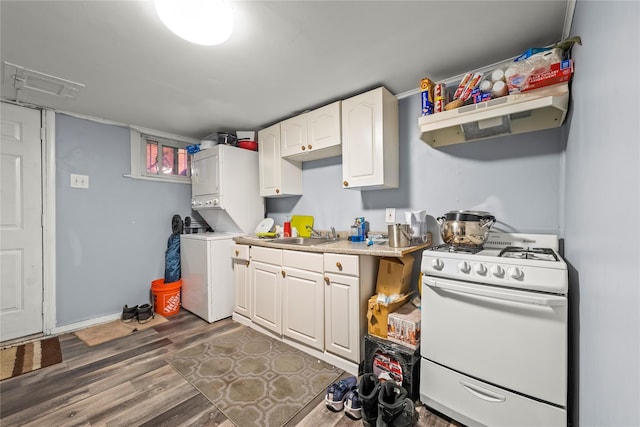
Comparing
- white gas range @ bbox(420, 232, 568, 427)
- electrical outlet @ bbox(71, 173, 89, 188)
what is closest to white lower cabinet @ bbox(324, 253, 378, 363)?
white gas range @ bbox(420, 232, 568, 427)

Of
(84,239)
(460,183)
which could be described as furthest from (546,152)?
(84,239)

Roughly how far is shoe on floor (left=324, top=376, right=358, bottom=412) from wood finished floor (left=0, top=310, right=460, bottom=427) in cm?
4

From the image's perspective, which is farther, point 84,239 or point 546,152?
point 84,239

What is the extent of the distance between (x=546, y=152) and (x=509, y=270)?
0.99 metres

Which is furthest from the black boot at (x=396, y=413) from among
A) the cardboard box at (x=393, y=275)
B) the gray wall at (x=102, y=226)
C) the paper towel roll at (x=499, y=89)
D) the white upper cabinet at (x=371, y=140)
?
the gray wall at (x=102, y=226)

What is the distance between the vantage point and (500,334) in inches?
47.9

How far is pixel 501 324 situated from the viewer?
3.97 feet

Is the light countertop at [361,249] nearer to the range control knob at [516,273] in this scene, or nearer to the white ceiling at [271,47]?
the range control knob at [516,273]

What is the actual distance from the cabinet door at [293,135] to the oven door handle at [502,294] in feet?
5.62

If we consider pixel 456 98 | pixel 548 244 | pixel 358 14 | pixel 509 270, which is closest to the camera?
pixel 509 270

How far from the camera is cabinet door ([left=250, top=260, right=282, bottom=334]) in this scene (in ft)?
7.47

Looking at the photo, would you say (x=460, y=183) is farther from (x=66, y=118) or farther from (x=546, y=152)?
(x=66, y=118)

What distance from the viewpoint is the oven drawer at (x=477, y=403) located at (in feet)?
3.76

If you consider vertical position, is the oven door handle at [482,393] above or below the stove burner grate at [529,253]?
below
